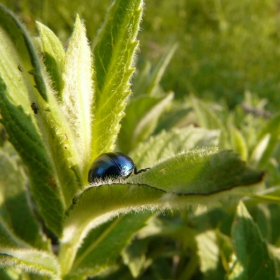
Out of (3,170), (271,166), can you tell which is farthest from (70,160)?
(271,166)

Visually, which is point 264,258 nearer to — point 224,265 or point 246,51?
point 224,265

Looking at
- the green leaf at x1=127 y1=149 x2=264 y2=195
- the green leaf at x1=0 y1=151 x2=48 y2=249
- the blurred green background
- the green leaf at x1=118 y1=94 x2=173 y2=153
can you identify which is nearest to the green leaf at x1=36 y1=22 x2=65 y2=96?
the green leaf at x1=127 y1=149 x2=264 y2=195

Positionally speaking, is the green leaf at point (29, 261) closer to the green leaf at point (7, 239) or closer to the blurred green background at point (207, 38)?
the green leaf at point (7, 239)

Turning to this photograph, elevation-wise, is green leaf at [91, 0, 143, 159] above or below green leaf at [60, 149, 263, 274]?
above

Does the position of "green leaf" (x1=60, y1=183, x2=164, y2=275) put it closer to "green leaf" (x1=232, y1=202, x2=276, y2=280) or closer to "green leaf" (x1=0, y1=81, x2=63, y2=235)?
"green leaf" (x1=0, y1=81, x2=63, y2=235)

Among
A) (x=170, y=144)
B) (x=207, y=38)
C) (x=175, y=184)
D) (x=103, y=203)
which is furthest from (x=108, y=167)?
(x=207, y=38)

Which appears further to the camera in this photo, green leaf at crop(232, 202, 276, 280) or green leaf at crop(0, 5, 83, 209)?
green leaf at crop(232, 202, 276, 280)
